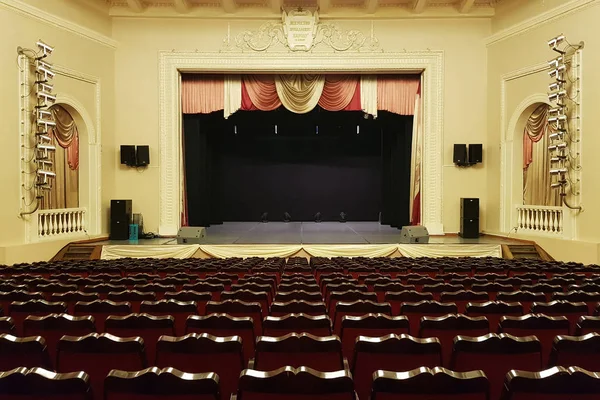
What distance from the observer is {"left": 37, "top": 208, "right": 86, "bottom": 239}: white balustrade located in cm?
1031

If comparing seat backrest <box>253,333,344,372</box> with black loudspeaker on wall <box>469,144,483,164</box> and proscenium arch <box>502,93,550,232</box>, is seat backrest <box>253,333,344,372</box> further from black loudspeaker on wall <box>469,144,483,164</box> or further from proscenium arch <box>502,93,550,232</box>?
black loudspeaker on wall <box>469,144,483,164</box>

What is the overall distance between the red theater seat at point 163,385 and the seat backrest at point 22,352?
2.50 feet

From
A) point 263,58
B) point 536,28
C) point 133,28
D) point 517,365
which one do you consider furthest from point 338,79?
point 517,365

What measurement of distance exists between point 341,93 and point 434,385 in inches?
476

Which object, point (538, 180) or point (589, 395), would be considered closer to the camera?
point (589, 395)

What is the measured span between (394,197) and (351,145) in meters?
4.05

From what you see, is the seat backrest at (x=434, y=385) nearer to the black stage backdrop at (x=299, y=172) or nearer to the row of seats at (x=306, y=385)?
the row of seats at (x=306, y=385)

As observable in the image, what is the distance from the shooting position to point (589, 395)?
1.57m

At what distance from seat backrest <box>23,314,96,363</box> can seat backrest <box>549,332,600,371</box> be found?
262 cm

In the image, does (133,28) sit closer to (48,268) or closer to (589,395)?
(48,268)

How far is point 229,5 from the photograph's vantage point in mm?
12070

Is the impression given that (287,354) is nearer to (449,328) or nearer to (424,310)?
(449,328)

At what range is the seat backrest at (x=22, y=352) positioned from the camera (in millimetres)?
2121

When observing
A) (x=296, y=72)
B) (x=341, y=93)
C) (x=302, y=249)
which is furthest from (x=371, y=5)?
(x=302, y=249)
